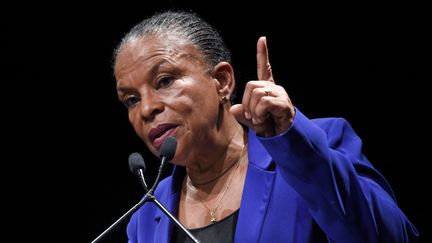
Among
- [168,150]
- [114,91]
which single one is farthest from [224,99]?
[114,91]

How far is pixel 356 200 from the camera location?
136 cm

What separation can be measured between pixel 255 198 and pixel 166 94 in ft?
1.41

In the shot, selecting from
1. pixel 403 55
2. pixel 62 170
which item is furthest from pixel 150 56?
pixel 62 170

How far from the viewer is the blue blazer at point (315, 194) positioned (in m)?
1.30

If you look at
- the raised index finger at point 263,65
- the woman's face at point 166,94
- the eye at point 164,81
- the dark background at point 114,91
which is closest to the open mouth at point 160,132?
the woman's face at point 166,94

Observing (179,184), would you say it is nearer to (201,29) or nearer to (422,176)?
(201,29)

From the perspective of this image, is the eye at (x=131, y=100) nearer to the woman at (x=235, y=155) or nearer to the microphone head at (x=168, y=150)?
the woman at (x=235, y=155)

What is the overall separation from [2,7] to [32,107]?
1.70 ft

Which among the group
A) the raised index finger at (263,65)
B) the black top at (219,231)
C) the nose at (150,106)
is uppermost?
the raised index finger at (263,65)

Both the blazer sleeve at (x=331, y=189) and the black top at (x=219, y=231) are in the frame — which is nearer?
the blazer sleeve at (x=331, y=189)

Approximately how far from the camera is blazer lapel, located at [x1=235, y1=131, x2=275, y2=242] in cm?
159

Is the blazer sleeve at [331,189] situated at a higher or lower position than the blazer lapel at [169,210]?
higher

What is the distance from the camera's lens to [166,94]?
1.78 metres

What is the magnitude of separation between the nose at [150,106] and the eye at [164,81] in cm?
4
